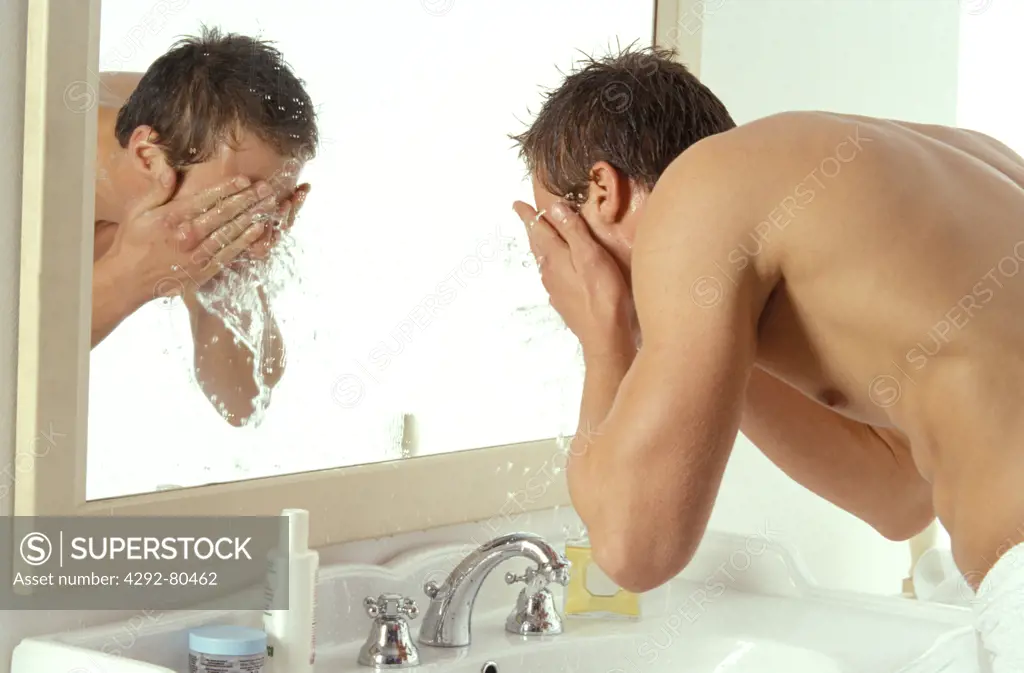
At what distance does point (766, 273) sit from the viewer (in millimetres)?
838

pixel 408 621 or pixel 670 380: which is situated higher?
pixel 670 380

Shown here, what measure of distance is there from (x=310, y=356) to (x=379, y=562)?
0.23m

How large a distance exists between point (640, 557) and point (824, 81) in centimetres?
116

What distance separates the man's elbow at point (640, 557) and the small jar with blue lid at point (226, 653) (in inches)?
10.9

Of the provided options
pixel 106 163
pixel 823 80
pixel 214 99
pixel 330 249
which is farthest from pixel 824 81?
pixel 106 163

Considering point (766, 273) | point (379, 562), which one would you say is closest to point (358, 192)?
point (379, 562)

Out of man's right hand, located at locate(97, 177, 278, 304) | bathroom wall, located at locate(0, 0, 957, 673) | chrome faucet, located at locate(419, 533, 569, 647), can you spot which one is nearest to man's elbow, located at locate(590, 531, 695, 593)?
chrome faucet, located at locate(419, 533, 569, 647)

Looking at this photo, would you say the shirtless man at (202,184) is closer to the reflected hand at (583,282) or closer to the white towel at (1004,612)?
the reflected hand at (583,282)

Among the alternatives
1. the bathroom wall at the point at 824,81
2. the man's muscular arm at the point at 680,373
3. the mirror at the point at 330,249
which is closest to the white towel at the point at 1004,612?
the man's muscular arm at the point at 680,373

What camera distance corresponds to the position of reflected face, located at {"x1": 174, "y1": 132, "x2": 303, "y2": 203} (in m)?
1.02

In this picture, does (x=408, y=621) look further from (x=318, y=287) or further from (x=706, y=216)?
(x=706, y=216)

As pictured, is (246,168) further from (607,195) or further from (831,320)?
(831,320)

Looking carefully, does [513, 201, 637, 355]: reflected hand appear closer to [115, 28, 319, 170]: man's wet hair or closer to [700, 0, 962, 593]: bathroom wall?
[115, 28, 319, 170]: man's wet hair

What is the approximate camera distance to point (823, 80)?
6.09 feet
